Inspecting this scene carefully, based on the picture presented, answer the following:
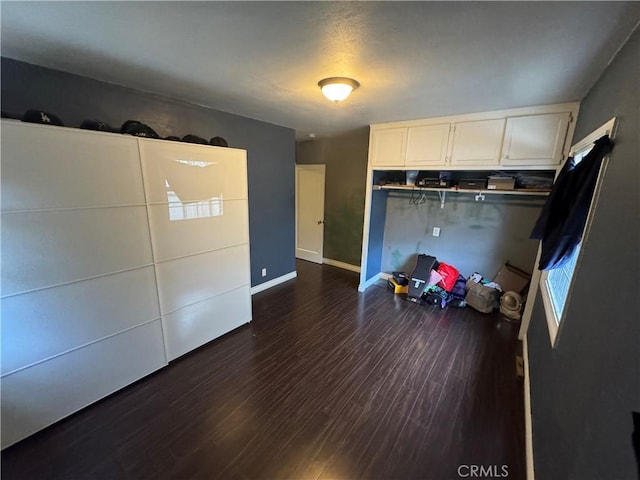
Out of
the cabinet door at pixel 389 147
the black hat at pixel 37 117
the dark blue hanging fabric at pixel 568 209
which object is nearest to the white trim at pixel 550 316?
the dark blue hanging fabric at pixel 568 209

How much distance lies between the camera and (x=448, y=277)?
142 inches

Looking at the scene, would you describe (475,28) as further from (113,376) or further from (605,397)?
(113,376)

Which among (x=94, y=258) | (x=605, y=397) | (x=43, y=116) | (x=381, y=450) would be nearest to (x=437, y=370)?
(x=381, y=450)

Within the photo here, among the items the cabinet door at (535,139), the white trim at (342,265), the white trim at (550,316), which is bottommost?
the white trim at (342,265)

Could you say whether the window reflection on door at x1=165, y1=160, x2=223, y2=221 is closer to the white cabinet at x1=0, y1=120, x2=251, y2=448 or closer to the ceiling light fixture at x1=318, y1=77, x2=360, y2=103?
the white cabinet at x1=0, y1=120, x2=251, y2=448

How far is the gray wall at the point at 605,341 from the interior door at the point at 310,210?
153 inches

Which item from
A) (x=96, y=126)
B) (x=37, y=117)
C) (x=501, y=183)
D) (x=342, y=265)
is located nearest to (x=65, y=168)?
(x=37, y=117)

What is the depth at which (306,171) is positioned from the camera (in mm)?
5098

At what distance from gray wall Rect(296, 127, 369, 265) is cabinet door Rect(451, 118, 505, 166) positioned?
1568mm

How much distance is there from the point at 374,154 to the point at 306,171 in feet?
6.16

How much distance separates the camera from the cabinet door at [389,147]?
3.32m

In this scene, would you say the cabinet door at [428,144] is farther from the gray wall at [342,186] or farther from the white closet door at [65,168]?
the white closet door at [65,168]

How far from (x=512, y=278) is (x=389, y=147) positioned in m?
2.37

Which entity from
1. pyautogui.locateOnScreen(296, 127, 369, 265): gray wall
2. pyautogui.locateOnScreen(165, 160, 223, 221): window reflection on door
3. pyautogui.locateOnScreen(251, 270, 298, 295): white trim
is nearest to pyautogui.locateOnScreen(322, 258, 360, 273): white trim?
pyautogui.locateOnScreen(296, 127, 369, 265): gray wall
